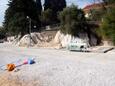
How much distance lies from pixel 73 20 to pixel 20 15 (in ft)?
49.5

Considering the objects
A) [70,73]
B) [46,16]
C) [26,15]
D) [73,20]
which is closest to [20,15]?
[26,15]

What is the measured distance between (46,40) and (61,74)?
90.4 ft

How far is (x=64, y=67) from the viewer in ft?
63.4

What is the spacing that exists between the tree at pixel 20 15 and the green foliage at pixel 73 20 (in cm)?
1172

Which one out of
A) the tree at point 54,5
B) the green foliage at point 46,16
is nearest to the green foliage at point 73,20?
the green foliage at point 46,16

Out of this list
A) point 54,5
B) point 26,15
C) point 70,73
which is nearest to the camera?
point 70,73

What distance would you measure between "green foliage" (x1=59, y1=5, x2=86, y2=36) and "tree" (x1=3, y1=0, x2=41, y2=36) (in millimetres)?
11725

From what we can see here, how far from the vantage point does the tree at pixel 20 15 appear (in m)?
49.4

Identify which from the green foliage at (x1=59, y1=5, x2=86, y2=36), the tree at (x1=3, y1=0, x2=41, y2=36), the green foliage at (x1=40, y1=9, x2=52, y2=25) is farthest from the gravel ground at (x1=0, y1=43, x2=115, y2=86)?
the green foliage at (x1=40, y1=9, x2=52, y2=25)

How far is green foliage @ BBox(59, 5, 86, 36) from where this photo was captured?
124 ft

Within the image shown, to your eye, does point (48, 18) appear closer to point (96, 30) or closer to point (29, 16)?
point (29, 16)

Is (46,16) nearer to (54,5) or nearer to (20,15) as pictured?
(54,5)

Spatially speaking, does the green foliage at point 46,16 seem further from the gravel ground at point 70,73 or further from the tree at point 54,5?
the gravel ground at point 70,73

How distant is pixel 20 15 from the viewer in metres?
50.1
